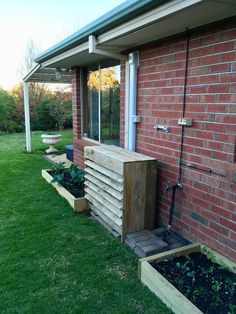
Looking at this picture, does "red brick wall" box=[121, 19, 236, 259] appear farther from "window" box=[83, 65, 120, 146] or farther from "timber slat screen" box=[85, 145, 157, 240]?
"window" box=[83, 65, 120, 146]

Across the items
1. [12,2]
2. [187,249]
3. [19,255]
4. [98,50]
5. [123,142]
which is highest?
[12,2]

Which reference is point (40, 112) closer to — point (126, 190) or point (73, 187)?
point (73, 187)

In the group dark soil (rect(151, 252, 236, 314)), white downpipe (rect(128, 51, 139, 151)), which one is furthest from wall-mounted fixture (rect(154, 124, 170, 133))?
dark soil (rect(151, 252, 236, 314))

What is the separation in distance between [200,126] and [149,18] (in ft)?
3.56

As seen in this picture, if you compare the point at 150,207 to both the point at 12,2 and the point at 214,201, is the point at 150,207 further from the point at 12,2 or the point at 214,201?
the point at 12,2

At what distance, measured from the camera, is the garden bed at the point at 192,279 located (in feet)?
6.75

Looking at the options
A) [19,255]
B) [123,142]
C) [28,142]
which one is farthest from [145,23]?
[28,142]

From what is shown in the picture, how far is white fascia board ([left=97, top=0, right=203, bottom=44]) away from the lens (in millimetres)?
2057

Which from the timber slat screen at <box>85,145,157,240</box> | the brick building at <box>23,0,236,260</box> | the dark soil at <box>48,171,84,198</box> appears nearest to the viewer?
the brick building at <box>23,0,236,260</box>

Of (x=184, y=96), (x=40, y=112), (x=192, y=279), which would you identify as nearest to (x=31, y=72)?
(x=184, y=96)

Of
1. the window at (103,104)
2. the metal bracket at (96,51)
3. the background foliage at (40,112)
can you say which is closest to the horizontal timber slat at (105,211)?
the window at (103,104)

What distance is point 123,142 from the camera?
13.9ft

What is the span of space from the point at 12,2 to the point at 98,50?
979 centimetres

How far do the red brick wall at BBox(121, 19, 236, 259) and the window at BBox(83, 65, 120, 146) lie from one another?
112 centimetres
